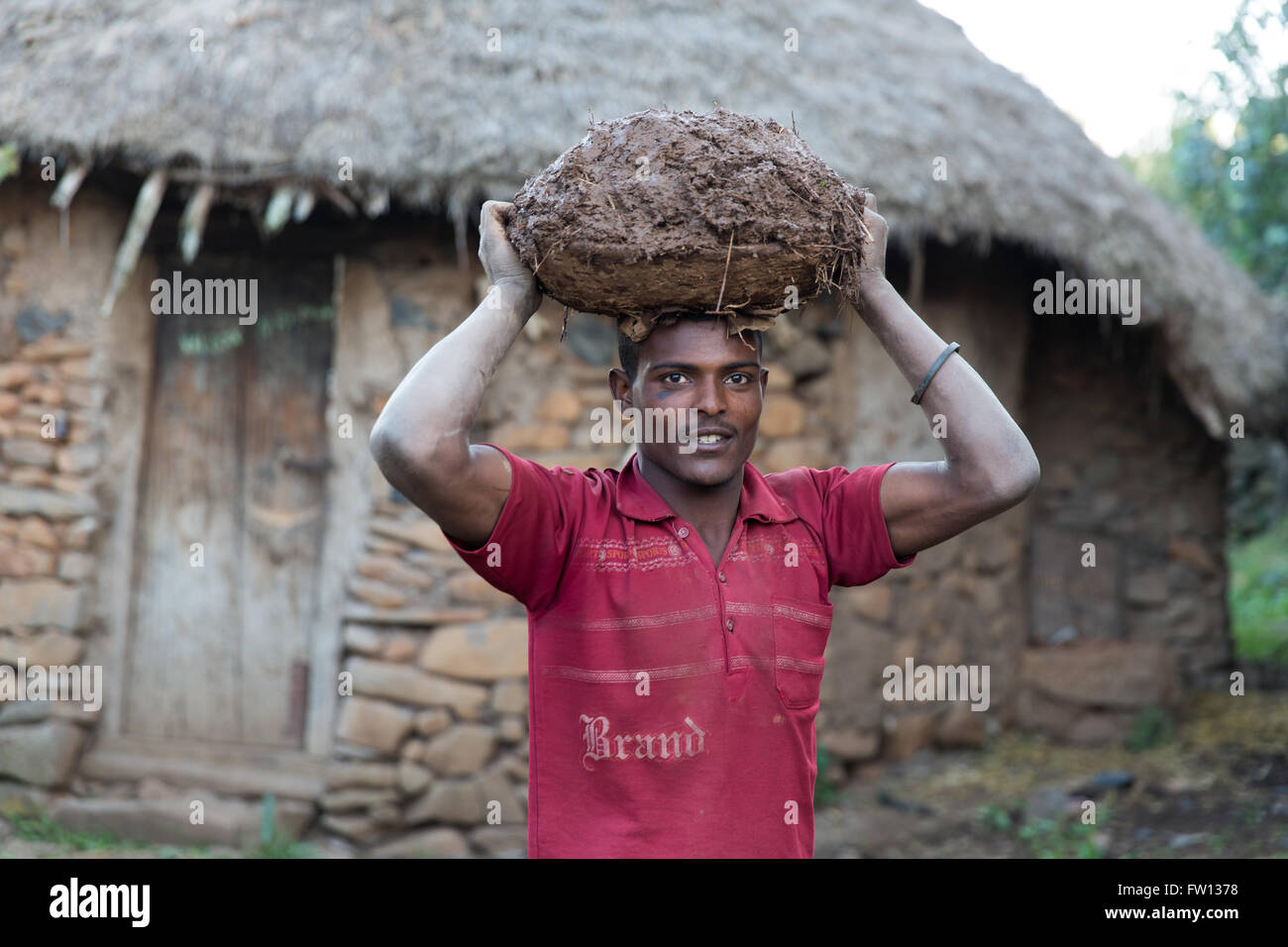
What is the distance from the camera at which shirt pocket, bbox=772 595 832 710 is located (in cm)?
177

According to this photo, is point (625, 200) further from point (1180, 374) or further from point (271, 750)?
point (1180, 374)

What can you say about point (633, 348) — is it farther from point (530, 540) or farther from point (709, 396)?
point (530, 540)

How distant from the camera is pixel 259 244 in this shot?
15.6ft

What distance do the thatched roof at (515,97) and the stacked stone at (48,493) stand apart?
76 centimetres

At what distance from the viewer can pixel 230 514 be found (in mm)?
4766

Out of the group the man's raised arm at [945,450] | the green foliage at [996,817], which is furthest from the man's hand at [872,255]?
the green foliage at [996,817]

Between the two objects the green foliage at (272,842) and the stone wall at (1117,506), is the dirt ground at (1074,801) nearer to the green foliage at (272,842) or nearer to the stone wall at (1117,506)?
the stone wall at (1117,506)

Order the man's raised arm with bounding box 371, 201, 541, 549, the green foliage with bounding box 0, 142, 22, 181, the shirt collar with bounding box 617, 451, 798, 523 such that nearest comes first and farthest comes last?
the man's raised arm with bounding box 371, 201, 541, 549 < the shirt collar with bounding box 617, 451, 798, 523 < the green foliage with bounding box 0, 142, 22, 181

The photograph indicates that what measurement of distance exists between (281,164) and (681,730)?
3.24 meters

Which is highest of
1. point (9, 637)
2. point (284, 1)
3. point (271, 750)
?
point (284, 1)

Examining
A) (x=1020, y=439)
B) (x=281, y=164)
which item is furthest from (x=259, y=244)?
(x=1020, y=439)
